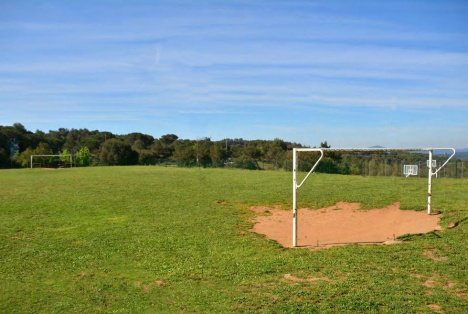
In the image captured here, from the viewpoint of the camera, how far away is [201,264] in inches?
400

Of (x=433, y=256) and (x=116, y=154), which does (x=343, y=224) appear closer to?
(x=433, y=256)

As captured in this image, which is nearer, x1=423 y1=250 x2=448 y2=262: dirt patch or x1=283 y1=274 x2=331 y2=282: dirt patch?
x1=283 y1=274 x2=331 y2=282: dirt patch

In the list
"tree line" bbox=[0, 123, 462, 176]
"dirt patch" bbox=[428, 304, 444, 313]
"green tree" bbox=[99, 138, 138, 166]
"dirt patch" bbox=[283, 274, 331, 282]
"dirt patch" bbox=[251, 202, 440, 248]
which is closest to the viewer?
"dirt patch" bbox=[428, 304, 444, 313]

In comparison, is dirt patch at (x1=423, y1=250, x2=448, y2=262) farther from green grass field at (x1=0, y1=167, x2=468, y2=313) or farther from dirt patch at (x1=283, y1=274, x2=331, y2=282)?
dirt patch at (x1=283, y1=274, x2=331, y2=282)

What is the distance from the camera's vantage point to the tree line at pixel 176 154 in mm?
37531

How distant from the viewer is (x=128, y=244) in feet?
40.0

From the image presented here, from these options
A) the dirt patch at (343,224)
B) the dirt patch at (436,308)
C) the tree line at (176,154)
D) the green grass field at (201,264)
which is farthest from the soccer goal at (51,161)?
the dirt patch at (436,308)

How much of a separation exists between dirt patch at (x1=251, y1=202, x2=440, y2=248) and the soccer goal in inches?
1635

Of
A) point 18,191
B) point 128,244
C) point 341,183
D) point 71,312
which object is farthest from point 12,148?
point 71,312

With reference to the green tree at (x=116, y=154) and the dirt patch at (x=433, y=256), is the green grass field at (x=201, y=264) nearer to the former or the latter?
the dirt patch at (x=433, y=256)

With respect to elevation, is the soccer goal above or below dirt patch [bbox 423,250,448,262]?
above

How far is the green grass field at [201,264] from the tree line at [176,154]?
18748mm

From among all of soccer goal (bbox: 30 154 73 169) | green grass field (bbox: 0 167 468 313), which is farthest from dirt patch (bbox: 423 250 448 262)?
soccer goal (bbox: 30 154 73 169)

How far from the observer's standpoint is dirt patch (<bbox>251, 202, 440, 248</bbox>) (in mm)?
12805
